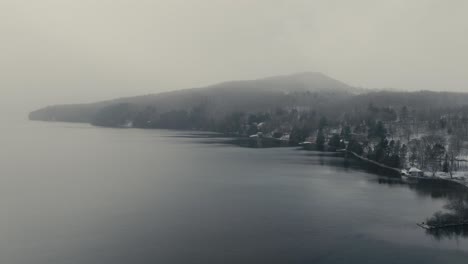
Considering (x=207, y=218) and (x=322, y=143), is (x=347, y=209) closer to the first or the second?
(x=207, y=218)

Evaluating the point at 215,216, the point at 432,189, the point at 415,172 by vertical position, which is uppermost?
the point at 415,172

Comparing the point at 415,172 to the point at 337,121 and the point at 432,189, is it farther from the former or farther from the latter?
the point at 337,121

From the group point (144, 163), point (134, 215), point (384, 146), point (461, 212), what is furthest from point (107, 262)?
point (384, 146)

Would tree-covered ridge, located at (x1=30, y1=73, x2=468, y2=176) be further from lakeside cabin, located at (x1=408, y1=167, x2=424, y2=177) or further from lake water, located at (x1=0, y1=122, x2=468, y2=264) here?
lake water, located at (x1=0, y1=122, x2=468, y2=264)

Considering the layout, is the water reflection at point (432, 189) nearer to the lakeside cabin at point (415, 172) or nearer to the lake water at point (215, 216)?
the lake water at point (215, 216)

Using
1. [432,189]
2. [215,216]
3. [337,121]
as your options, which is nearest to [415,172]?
[432,189]

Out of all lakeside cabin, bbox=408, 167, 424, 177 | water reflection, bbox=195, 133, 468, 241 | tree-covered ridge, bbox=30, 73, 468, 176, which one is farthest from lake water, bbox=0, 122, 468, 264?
tree-covered ridge, bbox=30, 73, 468, 176

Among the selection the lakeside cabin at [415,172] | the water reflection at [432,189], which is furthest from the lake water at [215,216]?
the lakeside cabin at [415,172]
